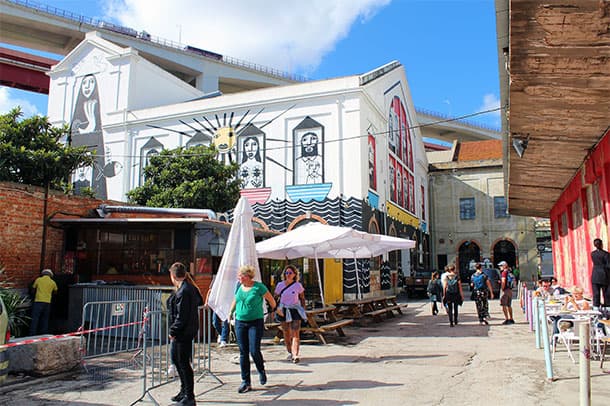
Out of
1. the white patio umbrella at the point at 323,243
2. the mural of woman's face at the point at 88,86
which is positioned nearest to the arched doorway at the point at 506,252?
the white patio umbrella at the point at 323,243

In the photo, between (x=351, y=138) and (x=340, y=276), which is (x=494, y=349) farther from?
(x=351, y=138)

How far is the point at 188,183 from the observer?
64.3 feet

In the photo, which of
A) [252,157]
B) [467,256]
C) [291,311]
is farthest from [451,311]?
[467,256]

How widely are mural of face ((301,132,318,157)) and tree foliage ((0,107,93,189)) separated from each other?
36.6 ft

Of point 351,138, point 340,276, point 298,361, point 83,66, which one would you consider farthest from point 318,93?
point 298,361

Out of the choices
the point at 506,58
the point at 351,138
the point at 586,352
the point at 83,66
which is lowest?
the point at 586,352

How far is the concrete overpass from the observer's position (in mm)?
42531

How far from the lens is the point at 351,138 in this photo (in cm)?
2347

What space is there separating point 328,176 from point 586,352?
19.0 m

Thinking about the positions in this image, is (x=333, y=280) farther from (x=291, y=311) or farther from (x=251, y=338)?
(x=251, y=338)

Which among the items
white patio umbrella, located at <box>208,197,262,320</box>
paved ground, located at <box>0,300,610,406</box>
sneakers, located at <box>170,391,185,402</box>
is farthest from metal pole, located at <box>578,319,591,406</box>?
white patio umbrella, located at <box>208,197,262,320</box>

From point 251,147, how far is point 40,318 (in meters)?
15.7

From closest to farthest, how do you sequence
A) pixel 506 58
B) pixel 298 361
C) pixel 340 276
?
pixel 506 58 → pixel 298 361 → pixel 340 276

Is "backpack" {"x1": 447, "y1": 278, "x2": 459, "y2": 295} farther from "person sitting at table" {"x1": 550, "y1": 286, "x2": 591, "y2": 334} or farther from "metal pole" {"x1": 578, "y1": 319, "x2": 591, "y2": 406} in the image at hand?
"metal pole" {"x1": 578, "y1": 319, "x2": 591, "y2": 406}
